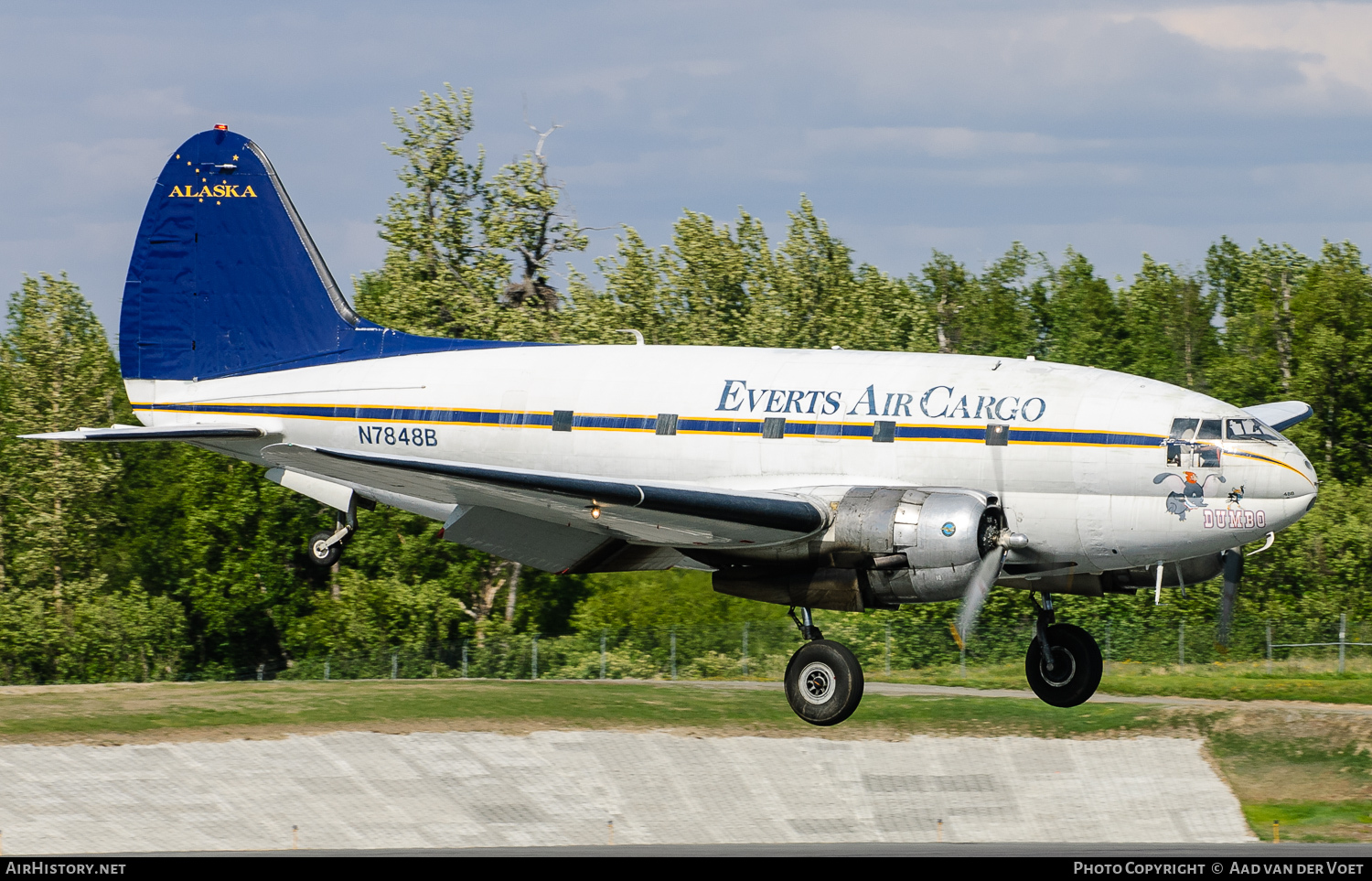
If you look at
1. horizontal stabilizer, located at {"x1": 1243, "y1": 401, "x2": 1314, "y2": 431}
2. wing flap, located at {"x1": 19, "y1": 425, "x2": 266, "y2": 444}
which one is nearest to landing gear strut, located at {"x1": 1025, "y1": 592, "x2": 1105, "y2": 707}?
horizontal stabilizer, located at {"x1": 1243, "y1": 401, "x2": 1314, "y2": 431}

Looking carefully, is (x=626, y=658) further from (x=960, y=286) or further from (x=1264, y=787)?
(x=960, y=286)

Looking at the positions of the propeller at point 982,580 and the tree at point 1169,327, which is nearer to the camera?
the propeller at point 982,580

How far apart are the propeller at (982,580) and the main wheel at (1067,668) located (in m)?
3.69

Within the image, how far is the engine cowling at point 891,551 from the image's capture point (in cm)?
2202

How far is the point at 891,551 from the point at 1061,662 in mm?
5044

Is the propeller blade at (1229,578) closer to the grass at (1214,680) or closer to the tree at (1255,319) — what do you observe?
the grass at (1214,680)

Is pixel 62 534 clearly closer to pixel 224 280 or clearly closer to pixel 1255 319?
pixel 224 280

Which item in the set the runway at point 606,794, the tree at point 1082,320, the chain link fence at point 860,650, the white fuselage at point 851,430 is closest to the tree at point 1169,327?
the tree at point 1082,320

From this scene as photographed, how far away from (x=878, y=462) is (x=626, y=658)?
36.3m

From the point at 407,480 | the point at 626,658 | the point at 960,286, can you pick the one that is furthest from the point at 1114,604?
the point at 407,480

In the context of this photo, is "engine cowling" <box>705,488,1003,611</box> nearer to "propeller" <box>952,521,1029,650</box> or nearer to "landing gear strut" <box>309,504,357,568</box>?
"propeller" <box>952,521,1029,650</box>

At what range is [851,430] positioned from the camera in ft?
79.7

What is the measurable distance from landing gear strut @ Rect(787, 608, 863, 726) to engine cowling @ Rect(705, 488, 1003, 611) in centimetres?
76

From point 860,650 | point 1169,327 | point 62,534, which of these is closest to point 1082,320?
point 1169,327
